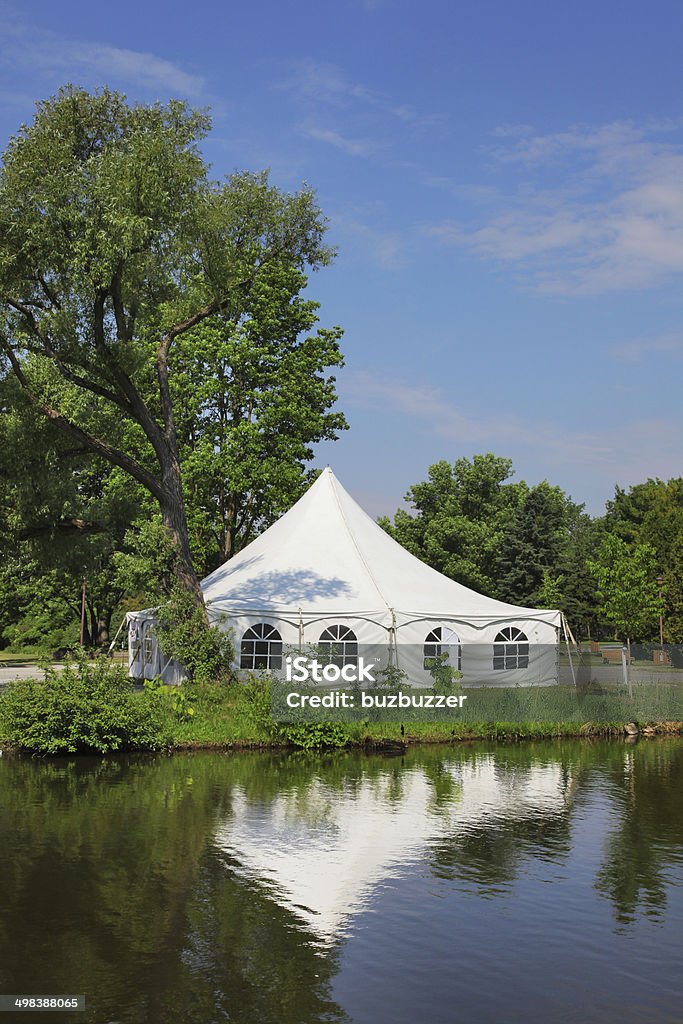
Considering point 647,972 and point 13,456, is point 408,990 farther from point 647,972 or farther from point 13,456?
point 13,456

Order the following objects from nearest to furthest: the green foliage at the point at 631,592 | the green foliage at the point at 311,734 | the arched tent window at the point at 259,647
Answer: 1. the green foliage at the point at 311,734
2. the arched tent window at the point at 259,647
3. the green foliage at the point at 631,592

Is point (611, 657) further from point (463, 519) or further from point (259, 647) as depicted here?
point (463, 519)

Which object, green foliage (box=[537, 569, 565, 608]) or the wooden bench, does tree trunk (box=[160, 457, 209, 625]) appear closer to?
the wooden bench

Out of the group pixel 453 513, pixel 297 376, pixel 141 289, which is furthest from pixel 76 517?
pixel 453 513

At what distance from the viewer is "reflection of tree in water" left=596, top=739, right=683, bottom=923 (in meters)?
9.90

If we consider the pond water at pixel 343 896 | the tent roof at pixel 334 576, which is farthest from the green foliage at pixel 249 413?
the pond water at pixel 343 896

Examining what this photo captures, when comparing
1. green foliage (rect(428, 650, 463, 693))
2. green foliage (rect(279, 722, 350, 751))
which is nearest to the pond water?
green foliage (rect(279, 722, 350, 751))

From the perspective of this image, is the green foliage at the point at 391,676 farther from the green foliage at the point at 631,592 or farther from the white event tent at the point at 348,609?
the green foliage at the point at 631,592

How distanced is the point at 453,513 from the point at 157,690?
43.0 metres

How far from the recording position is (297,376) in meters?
40.5

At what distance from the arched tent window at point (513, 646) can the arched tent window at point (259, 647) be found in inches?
244

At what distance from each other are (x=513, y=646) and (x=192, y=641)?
9517 millimetres

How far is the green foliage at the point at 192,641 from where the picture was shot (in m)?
23.3

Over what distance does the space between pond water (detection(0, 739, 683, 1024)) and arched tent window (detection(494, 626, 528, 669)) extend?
1073 cm
